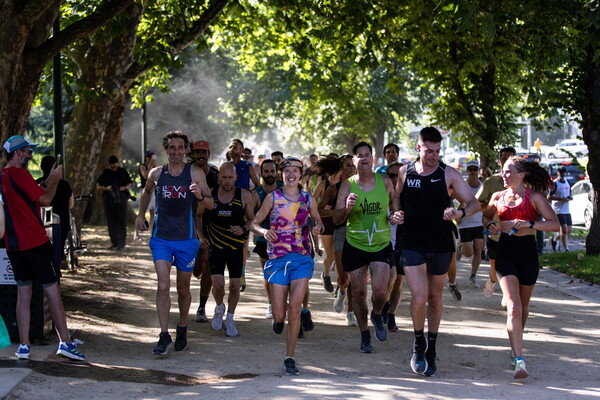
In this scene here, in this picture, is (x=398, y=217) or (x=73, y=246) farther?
(x=73, y=246)

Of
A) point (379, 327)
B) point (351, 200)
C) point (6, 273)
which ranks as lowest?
point (379, 327)

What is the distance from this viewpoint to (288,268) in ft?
25.6

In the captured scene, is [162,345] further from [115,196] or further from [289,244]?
[115,196]

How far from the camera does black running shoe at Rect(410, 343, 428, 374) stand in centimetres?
756

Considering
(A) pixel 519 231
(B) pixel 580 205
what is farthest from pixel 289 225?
(B) pixel 580 205

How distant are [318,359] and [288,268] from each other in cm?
98

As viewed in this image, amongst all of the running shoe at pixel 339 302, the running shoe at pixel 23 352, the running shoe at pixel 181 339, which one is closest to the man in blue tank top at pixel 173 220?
the running shoe at pixel 181 339

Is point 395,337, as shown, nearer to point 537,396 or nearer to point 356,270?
point 356,270

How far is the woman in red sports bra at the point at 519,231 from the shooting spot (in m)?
7.54

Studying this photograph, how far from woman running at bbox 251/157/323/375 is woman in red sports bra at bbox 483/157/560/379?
5.15ft

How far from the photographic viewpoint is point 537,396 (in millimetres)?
6629

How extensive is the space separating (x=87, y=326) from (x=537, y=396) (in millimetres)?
5106

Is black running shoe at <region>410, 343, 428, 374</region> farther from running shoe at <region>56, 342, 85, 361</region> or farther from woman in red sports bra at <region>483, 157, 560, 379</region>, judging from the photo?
running shoe at <region>56, 342, 85, 361</region>

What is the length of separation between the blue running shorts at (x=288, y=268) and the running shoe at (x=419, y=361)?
1.11 meters
